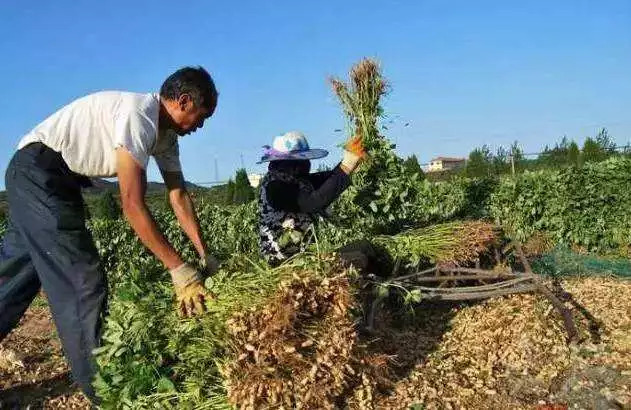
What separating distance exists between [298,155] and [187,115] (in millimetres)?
1047

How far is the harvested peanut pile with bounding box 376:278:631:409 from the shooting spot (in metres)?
3.06

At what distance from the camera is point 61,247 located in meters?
3.14

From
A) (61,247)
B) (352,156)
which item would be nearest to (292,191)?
(352,156)

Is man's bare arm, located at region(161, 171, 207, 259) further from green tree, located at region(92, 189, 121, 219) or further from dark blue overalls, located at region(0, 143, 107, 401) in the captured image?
green tree, located at region(92, 189, 121, 219)

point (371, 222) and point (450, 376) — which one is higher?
point (371, 222)

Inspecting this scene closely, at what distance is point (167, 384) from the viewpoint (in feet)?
8.77

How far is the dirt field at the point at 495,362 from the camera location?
308 centimetres

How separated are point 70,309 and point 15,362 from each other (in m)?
1.87

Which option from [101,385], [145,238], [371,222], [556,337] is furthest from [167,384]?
[371,222]

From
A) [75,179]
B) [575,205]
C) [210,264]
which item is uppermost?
[75,179]

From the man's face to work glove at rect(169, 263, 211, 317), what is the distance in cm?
74

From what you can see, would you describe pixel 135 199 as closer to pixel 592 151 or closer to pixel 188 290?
pixel 188 290

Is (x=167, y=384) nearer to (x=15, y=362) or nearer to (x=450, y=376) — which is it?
(x=450, y=376)

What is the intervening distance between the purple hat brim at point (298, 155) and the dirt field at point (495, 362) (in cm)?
111
